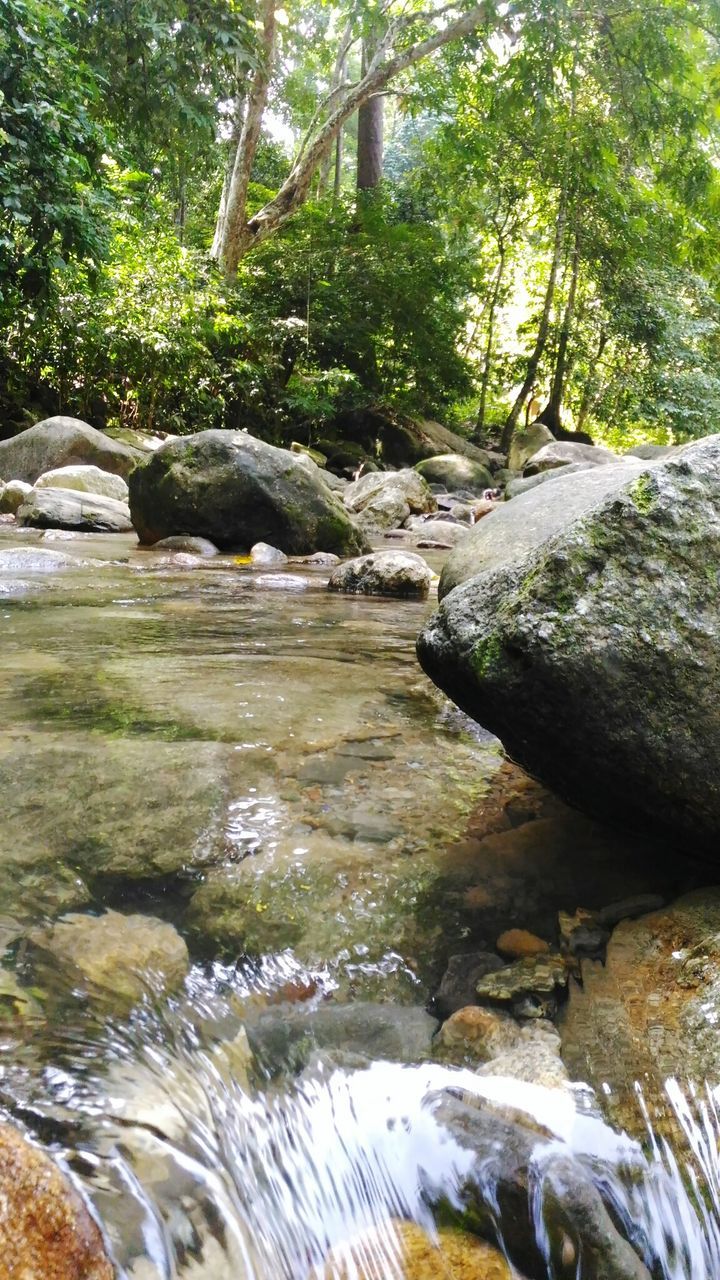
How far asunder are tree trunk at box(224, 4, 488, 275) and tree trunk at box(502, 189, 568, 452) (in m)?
4.32

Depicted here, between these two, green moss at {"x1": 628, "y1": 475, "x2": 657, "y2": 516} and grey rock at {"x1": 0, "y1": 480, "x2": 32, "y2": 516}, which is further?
grey rock at {"x1": 0, "y1": 480, "x2": 32, "y2": 516}

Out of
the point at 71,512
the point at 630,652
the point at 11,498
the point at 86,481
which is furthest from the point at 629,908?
the point at 11,498

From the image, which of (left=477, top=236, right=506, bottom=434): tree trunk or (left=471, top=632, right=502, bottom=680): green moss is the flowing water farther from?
(left=477, top=236, right=506, bottom=434): tree trunk

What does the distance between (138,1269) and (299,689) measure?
238 centimetres

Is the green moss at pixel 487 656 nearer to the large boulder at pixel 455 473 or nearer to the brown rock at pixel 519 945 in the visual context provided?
the brown rock at pixel 519 945

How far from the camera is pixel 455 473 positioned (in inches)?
617

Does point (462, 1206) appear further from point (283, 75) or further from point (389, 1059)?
point (283, 75)

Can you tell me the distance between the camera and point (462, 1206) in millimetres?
1222

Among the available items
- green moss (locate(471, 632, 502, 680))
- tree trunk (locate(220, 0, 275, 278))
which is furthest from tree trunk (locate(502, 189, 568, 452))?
green moss (locate(471, 632, 502, 680))

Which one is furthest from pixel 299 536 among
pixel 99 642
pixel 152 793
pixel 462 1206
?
Answer: pixel 462 1206

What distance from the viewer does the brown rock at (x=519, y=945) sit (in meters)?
1.78

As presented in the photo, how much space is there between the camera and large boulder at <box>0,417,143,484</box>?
11039 millimetres

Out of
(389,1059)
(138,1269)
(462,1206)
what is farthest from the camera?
(389,1059)

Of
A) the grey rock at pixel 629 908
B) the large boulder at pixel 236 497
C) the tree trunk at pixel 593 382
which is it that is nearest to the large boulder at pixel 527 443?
the tree trunk at pixel 593 382
